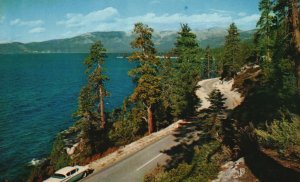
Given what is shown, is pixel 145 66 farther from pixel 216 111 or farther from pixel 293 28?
pixel 293 28

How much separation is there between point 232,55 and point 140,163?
60.5 m

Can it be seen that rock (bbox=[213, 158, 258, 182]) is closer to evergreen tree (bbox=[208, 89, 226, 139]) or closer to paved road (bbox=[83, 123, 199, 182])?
paved road (bbox=[83, 123, 199, 182])

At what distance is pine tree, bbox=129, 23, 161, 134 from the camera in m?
33.8

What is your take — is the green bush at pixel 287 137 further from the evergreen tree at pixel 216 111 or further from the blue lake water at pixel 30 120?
the blue lake water at pixel 30 120

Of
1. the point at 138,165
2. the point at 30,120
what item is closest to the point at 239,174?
the point at 138,165

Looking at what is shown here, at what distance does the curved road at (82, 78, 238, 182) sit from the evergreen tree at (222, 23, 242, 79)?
46.4m

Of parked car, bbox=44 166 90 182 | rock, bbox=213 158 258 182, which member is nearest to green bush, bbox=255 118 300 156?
rock, bbox=213 158 258 182

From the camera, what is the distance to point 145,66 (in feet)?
112

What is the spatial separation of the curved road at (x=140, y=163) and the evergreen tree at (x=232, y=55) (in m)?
46.4

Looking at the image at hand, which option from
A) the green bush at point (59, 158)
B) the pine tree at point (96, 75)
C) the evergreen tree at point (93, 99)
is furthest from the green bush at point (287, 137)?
the pine tree at point (96, 75)

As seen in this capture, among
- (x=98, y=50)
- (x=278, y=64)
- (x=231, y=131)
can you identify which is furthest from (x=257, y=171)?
(x=98, y=50)

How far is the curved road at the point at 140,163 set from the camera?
22.4 m

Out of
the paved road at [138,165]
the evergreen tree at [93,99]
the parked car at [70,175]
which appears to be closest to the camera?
the paved road at [138,165]

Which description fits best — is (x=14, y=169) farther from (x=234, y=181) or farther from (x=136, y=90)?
(x=234, y=181)
